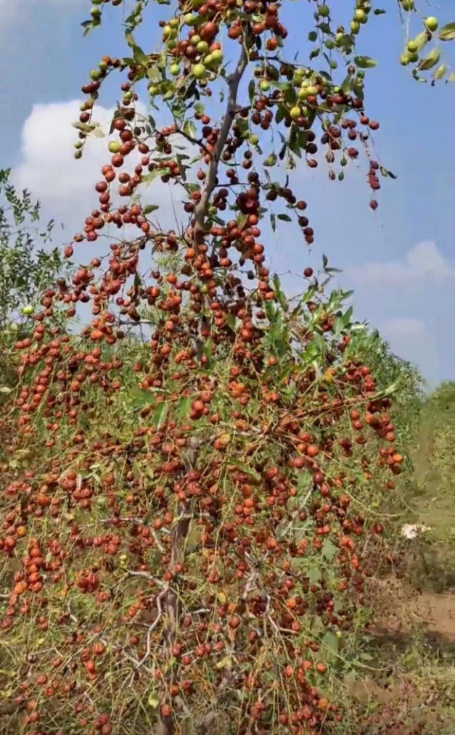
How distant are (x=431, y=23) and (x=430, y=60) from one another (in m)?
0.09

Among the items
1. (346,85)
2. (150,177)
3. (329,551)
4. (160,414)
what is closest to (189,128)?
(150,177)

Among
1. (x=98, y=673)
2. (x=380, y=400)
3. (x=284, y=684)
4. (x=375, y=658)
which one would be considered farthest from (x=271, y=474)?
(x=375, y=658)

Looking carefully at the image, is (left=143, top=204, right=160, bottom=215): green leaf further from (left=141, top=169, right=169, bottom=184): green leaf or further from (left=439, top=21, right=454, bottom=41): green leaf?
(left=439, top=21, right=454, bottom=41): green leaf

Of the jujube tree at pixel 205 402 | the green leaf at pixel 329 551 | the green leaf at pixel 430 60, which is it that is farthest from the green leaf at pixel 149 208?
the green leaf at pixel 329 551

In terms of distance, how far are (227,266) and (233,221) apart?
12 cm

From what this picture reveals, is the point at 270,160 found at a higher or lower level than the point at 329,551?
higher

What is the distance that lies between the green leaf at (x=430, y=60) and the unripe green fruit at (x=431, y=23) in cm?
5

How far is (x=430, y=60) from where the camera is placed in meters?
2.18

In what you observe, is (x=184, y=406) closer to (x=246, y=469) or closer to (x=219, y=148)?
(x=246, y=469)

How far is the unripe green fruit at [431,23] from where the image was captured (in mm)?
2135

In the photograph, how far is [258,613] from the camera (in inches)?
80.6

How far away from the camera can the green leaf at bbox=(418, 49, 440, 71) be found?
2170 mm

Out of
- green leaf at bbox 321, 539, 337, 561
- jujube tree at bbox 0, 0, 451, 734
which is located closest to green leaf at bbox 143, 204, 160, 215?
jujube tree at bbox 0, 0, 451, 734

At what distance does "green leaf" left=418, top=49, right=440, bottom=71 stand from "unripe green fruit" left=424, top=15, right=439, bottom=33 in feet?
0.18
